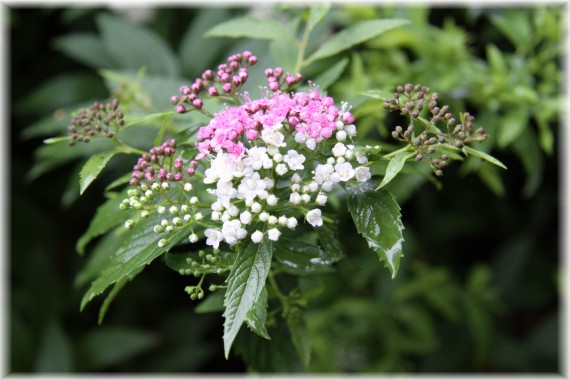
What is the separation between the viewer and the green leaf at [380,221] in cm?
140

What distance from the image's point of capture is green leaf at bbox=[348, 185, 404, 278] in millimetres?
1399

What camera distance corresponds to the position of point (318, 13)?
2.02m

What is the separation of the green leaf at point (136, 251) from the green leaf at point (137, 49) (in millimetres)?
1537

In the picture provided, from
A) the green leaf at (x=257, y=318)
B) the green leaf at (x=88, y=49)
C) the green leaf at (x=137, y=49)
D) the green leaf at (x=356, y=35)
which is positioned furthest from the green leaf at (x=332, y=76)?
the green leaf at (x=88, y=49)

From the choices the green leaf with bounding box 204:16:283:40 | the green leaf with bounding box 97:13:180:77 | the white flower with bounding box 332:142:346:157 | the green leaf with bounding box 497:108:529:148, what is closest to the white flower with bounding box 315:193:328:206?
the white flower with bounding box 332:142:346:157

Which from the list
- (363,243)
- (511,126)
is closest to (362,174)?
(511,126)

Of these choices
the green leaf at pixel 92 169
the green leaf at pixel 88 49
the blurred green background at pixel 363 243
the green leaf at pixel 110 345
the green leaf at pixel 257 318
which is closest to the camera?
the green leaf at pixel 257 318

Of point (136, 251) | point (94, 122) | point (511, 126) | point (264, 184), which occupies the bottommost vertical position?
point (511, 126)

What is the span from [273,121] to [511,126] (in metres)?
1.48

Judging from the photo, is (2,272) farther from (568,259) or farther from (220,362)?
(568,259)

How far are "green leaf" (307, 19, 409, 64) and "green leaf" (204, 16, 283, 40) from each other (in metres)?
0.17

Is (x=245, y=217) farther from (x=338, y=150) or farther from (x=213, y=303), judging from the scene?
(x=213, y=303)

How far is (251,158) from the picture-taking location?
1.40 m

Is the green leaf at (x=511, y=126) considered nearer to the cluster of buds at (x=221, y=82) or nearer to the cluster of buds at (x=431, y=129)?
the cluster of buds at (x=431, y=129)
